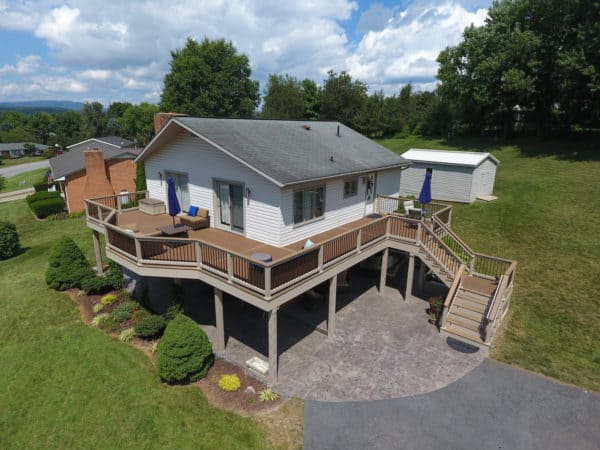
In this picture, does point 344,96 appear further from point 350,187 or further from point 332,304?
point 332,304

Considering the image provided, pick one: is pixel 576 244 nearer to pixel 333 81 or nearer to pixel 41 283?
pixel 41 283

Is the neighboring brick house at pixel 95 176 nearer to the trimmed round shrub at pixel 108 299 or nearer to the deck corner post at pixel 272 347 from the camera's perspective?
the trimmed round shrub at pixel 108 299

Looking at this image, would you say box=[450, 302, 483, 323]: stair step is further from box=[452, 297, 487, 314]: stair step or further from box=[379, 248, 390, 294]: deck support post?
box=[379, 248, 390, 294]: deck support post

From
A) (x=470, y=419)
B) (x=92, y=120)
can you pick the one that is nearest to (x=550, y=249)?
(x=470, y=419)

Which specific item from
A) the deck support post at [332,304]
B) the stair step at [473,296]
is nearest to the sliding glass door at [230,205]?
the deck support post at [332,304]

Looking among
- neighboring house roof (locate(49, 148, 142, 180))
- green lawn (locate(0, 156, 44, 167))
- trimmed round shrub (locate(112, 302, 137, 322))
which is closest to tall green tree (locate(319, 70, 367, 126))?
neighboring house roof (locate(49, 148, 142, 180))

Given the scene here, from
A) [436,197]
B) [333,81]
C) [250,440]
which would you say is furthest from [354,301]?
[333,81]
